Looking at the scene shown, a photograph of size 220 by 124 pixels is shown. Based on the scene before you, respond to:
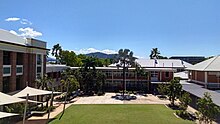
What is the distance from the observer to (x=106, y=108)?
34562 millimetres

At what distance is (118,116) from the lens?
94.9ft

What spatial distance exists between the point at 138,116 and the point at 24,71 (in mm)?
16725

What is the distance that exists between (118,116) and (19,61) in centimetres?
1550

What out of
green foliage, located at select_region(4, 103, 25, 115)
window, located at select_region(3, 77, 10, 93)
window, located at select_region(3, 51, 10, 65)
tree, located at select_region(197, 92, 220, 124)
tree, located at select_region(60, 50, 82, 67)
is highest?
tree, located at select_region(60, 50, 82, 67)

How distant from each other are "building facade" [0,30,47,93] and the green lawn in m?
7.41

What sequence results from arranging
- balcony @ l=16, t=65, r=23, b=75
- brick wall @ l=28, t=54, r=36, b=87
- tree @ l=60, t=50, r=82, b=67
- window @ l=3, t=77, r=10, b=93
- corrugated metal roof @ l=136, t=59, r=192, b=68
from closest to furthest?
window @ l=3, t=77, r=10, b=93 < balcony @ l=16, t=65, r=23, b=75 < brick wall @ l=28, t=54, r=36, b=87 < corrugated metal roof @ l=136, t=59, r=192, b=68 < tree @ l=60, t=50, r=82, b=67

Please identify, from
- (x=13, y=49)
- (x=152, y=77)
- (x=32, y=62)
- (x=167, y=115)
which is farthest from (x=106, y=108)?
(x=152, y=77)

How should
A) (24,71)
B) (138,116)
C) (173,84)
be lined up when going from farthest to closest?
(173,84) → (24,71) → (138,116)

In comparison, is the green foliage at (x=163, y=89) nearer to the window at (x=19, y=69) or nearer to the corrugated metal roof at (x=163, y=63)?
the window at (x=19, y=69)

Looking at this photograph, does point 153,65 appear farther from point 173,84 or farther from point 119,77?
point 173,84

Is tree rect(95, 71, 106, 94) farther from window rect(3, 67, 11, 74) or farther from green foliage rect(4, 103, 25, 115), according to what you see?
green foliage rect(4, 103, 25, 115)

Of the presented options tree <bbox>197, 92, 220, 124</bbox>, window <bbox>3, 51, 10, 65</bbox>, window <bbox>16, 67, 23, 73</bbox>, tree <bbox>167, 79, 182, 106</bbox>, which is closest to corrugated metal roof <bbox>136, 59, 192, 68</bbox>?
tree <bbox>167, 79, 182, 106</bbox>

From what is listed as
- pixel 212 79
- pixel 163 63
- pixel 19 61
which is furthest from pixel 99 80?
pixel 163 63

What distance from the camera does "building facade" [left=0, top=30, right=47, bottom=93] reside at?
28322mm
